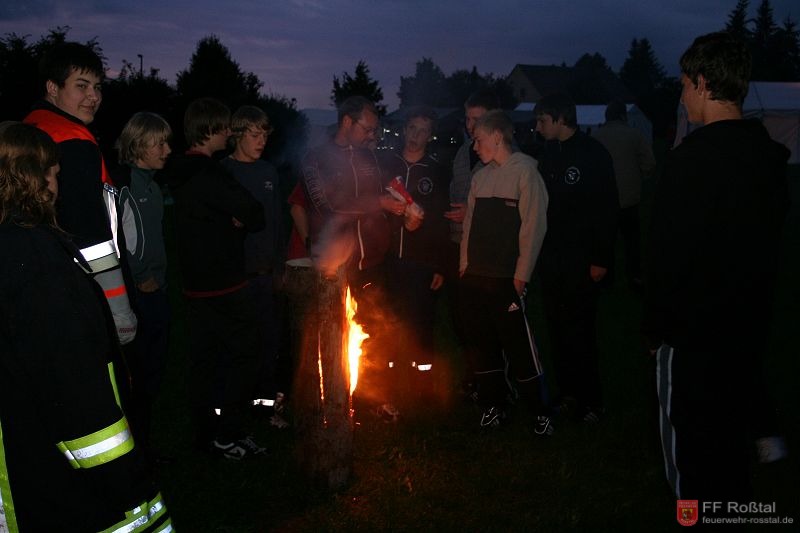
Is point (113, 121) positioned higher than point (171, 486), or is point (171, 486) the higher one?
point (113, 121)

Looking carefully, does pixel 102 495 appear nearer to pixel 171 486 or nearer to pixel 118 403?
pixel 118 403

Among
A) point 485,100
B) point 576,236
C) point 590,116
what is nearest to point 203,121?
point 485,100

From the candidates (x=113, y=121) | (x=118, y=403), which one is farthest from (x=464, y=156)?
(x=113, y=121)

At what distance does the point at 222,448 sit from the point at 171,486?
0.45 metres

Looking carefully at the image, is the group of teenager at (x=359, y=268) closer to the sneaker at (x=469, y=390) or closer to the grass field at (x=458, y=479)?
the sneaker at (x=469, y=390)

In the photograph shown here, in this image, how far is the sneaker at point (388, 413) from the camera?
18.0ft

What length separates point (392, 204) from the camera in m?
5.36

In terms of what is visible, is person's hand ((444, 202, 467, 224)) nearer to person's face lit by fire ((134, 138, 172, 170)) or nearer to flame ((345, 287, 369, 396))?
flame ((345, 287, 369, 396))

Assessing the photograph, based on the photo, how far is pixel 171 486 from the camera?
448cm

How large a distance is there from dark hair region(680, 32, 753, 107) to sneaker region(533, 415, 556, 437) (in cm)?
281

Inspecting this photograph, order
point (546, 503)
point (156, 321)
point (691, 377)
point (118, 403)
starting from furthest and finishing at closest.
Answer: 1. point (156, 321)
2. point (546, 503)
3. point (691, 377)
4. point (118, 403)

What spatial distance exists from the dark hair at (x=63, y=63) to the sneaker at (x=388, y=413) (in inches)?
126

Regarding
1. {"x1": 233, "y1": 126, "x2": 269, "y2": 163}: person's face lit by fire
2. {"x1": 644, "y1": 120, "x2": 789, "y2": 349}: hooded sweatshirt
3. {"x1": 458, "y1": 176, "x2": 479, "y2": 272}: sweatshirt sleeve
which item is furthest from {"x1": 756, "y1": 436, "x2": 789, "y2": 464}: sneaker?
{"x1": 233, "y1": 126, "x2": 269, "y2": 163}: person's face lit by fire

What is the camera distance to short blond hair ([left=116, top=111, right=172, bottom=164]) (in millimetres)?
4520
